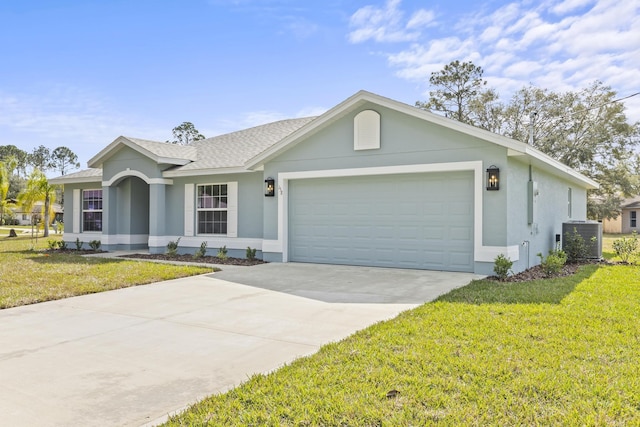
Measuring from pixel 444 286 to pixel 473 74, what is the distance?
29.7 m

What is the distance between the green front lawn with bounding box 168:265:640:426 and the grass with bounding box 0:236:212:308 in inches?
216

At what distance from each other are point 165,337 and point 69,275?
594 cm

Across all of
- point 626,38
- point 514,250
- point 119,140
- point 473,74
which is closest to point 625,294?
point 514,250

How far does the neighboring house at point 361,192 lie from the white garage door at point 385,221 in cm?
2

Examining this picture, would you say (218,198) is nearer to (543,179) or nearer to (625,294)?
(543,179)

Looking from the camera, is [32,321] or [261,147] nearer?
[32,321]

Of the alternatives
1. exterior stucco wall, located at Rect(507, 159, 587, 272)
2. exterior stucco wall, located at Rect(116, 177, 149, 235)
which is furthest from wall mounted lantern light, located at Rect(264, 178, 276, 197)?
exterior stucco wall, located at Rect(116, 177, 149, 235)

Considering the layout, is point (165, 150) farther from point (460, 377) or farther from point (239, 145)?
point (460, 377)

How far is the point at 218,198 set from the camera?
1413 centimetres

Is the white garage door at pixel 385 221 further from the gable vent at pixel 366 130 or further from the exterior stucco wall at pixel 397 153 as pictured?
the gable vent at pixel 366 130

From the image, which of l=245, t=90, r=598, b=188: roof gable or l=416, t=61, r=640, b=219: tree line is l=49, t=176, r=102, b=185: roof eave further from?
l=416, t=61, r=640, b=219: tree line

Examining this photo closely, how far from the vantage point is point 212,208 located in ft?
46.6

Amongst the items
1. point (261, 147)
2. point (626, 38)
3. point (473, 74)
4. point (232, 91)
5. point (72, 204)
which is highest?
point (473, 74)

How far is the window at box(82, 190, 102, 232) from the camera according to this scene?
677 inches
